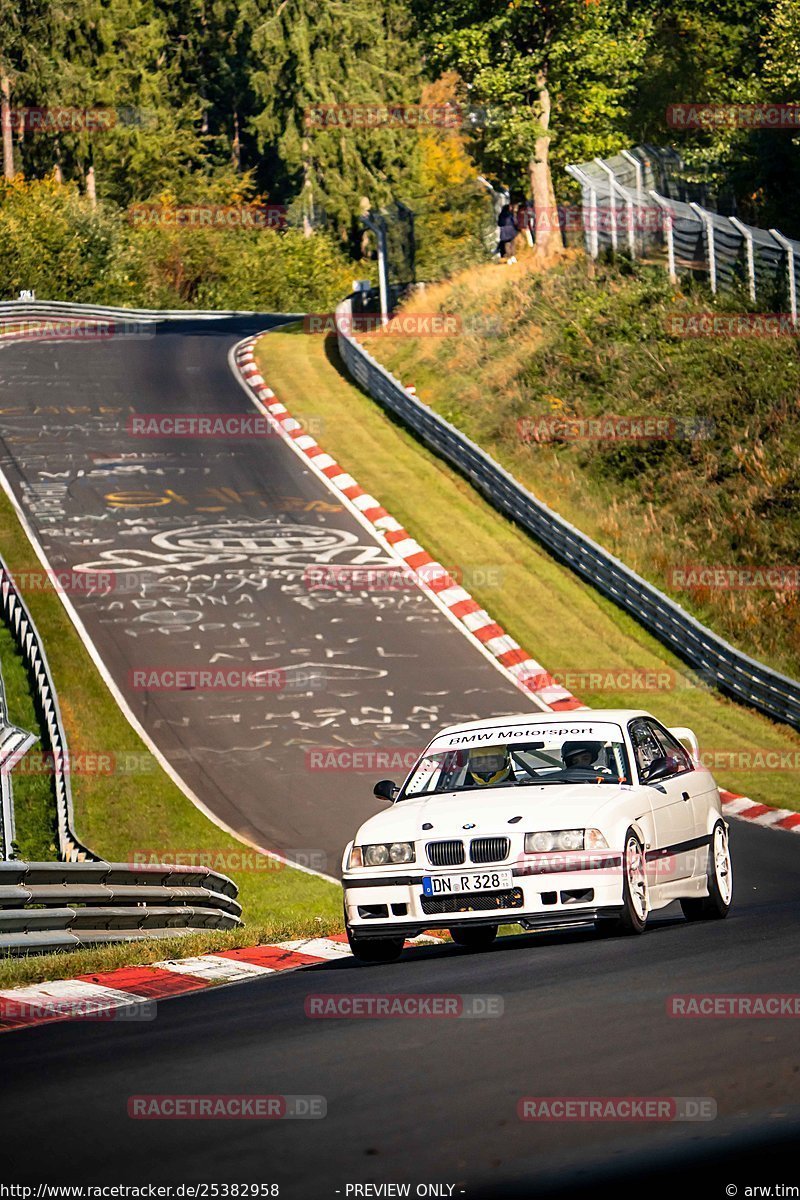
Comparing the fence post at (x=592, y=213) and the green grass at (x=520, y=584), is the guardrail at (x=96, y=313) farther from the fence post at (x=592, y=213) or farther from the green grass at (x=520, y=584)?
the green grass at (x=520, y=584)

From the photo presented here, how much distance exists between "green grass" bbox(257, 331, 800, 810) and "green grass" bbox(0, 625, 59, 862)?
21.6ft

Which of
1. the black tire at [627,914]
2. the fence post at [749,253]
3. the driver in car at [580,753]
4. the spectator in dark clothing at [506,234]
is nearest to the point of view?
the black tire at [627,914]

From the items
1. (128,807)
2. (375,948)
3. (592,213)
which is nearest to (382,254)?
(592,213)

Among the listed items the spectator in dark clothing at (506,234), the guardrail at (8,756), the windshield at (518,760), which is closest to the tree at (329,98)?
the spectator in dark clothing at (506,234)

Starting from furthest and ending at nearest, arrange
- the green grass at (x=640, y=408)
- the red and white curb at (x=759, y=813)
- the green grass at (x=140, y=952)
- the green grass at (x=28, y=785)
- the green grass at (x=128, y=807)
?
1. the green grass at (x=640, y=408)
2. the green grass at (x=28, y=785)
3. the red and white curb at (x=759, y=813)
4. the green grass at (x=128, y=807)
5. the green grass at (x=140, y=952)

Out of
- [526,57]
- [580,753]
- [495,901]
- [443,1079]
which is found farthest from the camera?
[526,57]

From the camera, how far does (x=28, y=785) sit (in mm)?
20766

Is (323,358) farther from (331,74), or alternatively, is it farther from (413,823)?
(331,74)


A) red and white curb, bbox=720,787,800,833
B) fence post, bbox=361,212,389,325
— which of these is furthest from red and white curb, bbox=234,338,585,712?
fence post, bbox=361,212,389,325

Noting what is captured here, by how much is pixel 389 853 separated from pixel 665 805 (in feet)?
6.37

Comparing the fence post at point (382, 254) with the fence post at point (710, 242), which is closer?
the fence post at point (710, 242)

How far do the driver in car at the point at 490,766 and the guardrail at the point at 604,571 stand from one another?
12.3m

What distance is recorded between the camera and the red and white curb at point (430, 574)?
927 inches

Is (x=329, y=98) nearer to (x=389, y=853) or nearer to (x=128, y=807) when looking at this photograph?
(x=128, y=807)
